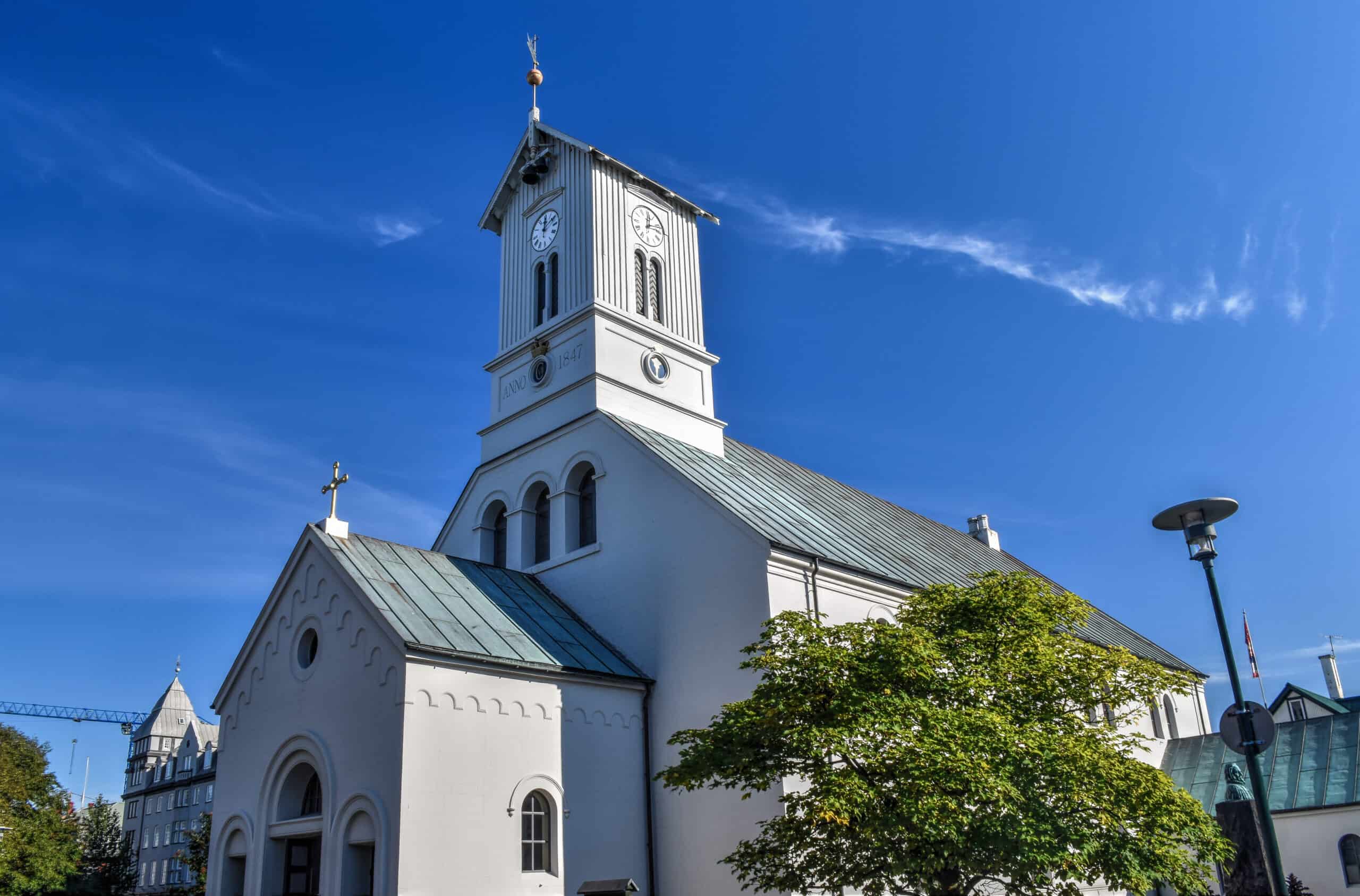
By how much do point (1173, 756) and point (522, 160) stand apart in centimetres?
2801

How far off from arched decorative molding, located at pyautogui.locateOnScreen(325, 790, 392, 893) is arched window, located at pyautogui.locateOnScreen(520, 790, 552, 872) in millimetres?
2444

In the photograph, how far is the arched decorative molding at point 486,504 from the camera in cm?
2747

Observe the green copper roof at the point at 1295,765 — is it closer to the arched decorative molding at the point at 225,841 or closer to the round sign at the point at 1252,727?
the round sign at the point at 1252,727

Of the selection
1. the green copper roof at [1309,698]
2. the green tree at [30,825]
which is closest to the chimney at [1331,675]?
the green copper roof at [1309,698]

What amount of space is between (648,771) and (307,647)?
7336 mm

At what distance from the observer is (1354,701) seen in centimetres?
4916

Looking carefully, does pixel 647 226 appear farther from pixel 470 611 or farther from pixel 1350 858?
pixel 1350 858

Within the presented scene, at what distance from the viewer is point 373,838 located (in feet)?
58.5

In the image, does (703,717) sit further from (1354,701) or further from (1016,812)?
(1354,701)

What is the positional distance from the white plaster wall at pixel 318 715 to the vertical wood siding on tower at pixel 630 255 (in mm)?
10886

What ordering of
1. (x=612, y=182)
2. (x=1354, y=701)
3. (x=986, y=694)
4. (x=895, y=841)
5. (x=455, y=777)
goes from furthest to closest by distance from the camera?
(x=1354, y=701) < (x=612, y=182) < (x=455, y=777) < (x=986, y=694) < (x=895, y=841)

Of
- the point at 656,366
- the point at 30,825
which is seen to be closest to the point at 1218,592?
the point at 656,366

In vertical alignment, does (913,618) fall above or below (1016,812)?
above

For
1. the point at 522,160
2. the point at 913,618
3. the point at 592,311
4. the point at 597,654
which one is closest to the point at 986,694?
the point at 913,618
